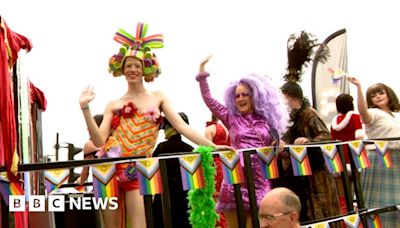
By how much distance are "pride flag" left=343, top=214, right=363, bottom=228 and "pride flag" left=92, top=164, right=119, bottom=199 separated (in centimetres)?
136

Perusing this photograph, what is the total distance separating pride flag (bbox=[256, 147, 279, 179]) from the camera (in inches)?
125

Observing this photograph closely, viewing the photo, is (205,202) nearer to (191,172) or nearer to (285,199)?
(191,172)

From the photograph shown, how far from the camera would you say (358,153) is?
3.60m

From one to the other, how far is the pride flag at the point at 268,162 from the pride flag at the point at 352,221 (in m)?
0.46

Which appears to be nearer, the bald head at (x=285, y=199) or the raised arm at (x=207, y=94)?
the bald head at (x=285, y=199)

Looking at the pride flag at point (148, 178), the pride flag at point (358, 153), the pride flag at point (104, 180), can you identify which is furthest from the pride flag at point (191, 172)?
the pride flag at point (358, 153)

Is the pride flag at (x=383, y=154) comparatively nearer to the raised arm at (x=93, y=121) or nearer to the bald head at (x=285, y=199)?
the bald head at (x=285, y=199)

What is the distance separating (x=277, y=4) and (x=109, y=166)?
14.4ft

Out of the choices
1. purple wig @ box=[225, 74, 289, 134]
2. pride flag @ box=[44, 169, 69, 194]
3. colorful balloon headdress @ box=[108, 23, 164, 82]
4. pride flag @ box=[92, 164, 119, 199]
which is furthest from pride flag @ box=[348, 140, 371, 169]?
pride flag @ box=[44, 169, 69, 194]

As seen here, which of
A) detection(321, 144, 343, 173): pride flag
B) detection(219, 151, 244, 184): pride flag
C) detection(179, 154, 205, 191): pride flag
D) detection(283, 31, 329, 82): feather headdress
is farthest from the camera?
detection(283, 31, 329, 82): feather headdress

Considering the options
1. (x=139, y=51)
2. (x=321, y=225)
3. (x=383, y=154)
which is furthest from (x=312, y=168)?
(x=139, y=51)

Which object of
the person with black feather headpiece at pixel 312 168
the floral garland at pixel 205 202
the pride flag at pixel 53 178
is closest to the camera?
the pride flag at pixel 53 178

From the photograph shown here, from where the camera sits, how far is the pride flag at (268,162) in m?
3.16

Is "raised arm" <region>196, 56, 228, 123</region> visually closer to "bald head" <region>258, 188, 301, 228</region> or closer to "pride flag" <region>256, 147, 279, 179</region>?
"pride flag" <region>256, 147, 279, 179</region>
